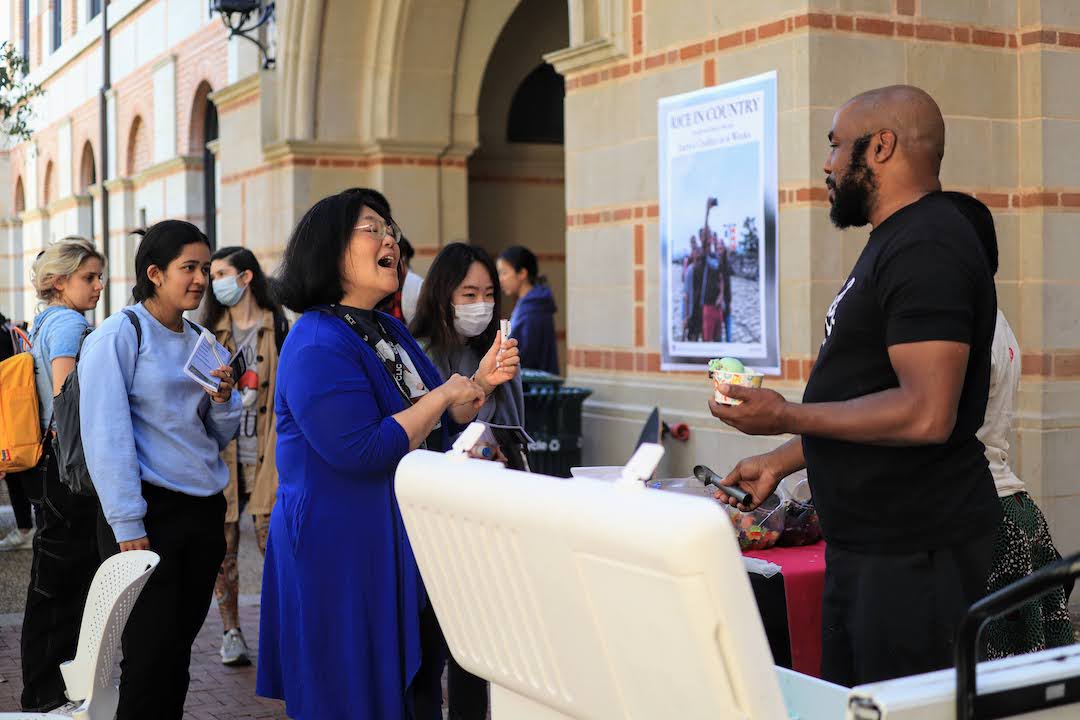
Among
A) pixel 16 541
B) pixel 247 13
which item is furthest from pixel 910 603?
pixel 247 13

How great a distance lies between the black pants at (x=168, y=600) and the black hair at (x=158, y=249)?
2.14ft

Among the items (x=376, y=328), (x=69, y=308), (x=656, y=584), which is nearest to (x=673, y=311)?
(x=69, y=308)

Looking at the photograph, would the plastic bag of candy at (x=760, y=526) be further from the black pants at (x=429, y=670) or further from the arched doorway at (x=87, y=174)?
the arched doorway at (x=87, y=174)

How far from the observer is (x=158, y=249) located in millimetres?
4371

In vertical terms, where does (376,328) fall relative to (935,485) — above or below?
above

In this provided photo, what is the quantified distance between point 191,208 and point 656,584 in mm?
16625

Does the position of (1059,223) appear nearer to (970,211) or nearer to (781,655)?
(781,655)

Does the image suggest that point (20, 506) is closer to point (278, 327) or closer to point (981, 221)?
point (278, 327)

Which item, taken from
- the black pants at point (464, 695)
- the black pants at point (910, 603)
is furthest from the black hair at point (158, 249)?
the black pants at point (910, 603)

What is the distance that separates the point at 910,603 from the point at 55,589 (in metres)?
3.64

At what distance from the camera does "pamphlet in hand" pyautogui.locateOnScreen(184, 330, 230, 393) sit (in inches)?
168

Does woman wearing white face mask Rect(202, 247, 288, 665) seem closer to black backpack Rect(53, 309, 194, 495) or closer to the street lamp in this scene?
black backpack Rect(53, 309, 194, 495)

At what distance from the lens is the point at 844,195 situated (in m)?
2.89

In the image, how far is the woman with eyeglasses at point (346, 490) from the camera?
335 cm
